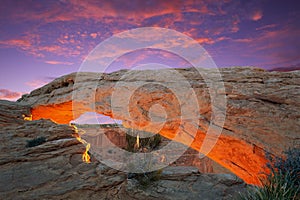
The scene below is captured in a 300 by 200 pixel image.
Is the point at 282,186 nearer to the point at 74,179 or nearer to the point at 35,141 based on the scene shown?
the point at 74,179

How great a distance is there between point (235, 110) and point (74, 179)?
6063 mm

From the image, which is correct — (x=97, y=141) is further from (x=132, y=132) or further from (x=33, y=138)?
(x=33, y=138)

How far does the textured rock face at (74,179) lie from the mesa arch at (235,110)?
136 centimetres

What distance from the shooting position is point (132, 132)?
17.0m

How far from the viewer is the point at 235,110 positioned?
23.9 ft

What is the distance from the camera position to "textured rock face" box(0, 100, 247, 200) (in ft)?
17.2

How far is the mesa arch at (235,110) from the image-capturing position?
6.79 m

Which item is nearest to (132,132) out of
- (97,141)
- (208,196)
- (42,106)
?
(97,141)

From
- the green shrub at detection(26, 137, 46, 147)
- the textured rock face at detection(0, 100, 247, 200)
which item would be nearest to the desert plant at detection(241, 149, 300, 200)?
the textured rock face at detection(0, 100, 247, 200)

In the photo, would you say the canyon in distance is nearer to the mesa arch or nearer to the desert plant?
the mesa arch

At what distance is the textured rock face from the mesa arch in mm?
1358

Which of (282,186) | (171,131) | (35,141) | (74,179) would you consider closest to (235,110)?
(171,131)

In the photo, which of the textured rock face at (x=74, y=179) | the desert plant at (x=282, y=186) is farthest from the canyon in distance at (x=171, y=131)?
the desert plant at (x=282, y=186)

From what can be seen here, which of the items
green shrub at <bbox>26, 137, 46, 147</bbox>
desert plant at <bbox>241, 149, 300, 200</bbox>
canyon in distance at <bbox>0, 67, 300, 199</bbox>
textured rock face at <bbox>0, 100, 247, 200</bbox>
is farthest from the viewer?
green shrub at <bbox>26, 137, 46, 147</bbox>
